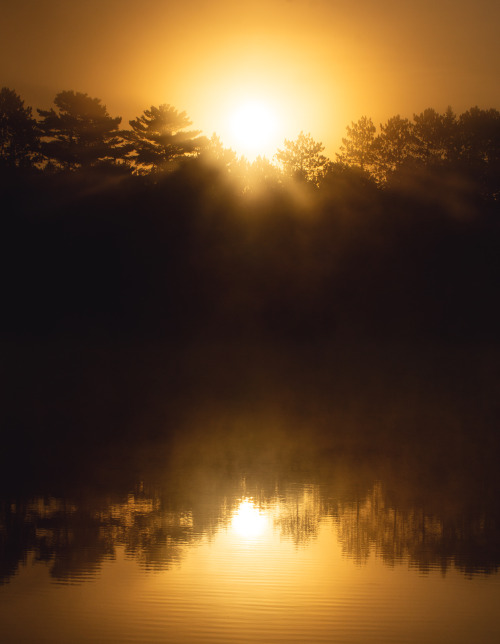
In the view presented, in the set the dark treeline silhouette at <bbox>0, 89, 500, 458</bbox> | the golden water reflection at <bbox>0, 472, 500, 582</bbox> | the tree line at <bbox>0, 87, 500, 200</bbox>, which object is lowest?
the golden water reflection at <bbox>0, 472, 500, 582</bbox>

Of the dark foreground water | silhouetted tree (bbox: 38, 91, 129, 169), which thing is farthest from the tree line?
the dark foreground water

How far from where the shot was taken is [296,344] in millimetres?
37719

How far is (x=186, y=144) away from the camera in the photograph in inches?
2406

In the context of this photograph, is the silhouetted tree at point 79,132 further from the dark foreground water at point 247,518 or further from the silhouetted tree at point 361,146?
the dark foreground water at point 247,518

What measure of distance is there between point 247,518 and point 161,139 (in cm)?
5543

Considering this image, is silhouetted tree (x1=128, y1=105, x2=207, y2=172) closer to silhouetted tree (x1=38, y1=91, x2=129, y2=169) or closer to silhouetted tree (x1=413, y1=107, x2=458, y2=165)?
silhouetted tree (x1=38, y1=91, x2=129, y2=169)

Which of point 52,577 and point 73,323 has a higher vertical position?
point 73,323

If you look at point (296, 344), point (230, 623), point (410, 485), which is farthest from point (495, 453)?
point (296, 344)

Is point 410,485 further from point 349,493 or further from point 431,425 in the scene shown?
point 431,425

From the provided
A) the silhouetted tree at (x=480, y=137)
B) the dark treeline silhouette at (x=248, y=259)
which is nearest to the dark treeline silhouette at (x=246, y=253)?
the dark treeline silhouette at (x=248, y=259)

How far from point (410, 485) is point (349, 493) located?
0.83 meters

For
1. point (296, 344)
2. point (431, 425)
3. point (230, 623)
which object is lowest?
point (230, 623)

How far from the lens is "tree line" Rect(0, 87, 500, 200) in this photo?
57438 millimetres

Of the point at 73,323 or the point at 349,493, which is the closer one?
the point at 349,493
